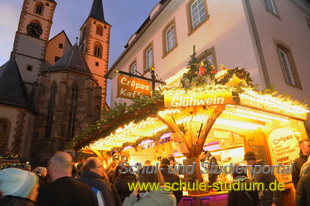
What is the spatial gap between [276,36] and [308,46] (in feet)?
12.6

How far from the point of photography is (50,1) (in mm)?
39875

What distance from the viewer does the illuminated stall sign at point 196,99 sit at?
546 centimetres

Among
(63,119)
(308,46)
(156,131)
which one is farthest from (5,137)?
(308,46)

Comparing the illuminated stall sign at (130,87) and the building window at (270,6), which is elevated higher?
the building window at (270,6)

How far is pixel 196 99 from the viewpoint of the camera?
18.1 feet

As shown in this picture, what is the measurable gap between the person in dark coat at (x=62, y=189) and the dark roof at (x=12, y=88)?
89.6 feet

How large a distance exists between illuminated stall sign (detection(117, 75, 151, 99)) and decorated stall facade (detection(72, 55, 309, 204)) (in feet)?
→ 4.65

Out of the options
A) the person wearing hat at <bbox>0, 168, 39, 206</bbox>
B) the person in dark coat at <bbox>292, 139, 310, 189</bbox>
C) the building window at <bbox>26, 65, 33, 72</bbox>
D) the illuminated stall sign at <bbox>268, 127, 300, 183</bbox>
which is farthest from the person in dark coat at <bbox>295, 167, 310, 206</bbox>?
the building window at <bbox>26, 65, 33, 72</bbox>

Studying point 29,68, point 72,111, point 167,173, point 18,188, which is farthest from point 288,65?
point 29,68

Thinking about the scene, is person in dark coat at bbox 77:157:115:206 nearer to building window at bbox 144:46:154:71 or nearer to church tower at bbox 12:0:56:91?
building window at bbox 144:46:154:71

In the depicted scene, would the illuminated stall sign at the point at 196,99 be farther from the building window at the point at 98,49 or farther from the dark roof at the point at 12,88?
the building window at the point at 98,49

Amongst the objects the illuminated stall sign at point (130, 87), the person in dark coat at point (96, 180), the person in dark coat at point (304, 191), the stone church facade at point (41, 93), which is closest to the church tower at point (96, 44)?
the stone church facade at point (41, 93)

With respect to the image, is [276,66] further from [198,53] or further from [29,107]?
[29,107]

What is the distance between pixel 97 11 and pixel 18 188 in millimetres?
53156
